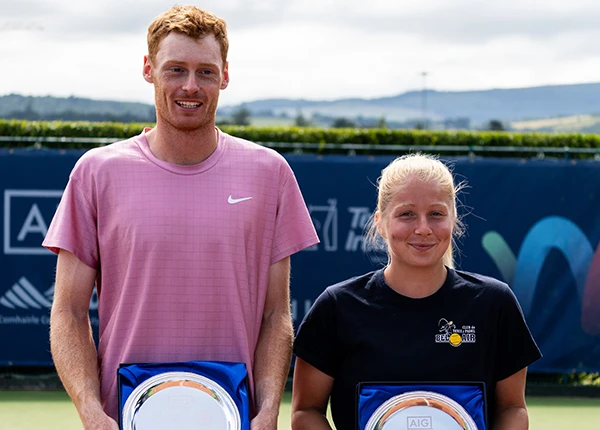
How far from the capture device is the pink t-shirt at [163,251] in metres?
2.80

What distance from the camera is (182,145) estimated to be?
287 centimetres

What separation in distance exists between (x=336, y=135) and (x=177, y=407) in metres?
6.90

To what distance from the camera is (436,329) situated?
283cm

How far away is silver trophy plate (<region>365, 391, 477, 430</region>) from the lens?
8.79ft

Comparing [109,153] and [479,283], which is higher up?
[109,153]

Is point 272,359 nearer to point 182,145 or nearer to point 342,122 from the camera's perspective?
point 182,145

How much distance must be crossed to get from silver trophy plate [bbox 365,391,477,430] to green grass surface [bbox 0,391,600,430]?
4003mm

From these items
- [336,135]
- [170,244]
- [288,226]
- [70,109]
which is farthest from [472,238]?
[70,109]

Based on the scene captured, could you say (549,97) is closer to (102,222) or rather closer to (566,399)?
(566,399)

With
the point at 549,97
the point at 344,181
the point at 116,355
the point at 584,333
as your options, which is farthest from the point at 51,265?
the point at 549,97

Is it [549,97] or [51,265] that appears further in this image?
[549,97]

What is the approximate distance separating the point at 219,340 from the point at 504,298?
0.82 meters

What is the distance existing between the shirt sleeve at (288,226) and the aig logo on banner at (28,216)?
486cm

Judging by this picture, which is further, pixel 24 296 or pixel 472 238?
pixel 472 238
